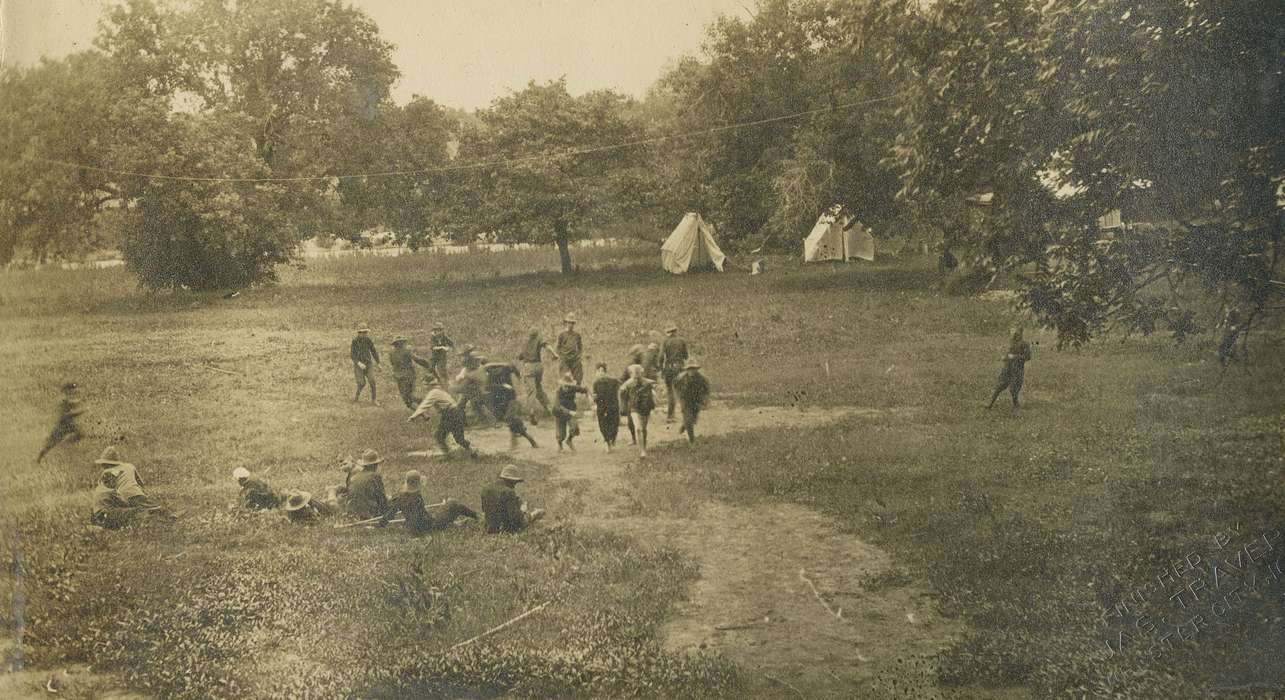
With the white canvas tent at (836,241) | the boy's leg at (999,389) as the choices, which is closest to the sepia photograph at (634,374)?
the boy's leg at (999,389)

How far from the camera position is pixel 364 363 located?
5840 millimetres

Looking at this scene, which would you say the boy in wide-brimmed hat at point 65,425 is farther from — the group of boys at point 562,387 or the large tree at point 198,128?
the group of boys at point 562,387

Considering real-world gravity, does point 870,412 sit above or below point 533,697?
above

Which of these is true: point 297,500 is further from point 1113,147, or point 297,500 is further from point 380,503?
point 1113,147

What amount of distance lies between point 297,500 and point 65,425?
5.79 ft

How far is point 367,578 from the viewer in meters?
5.43

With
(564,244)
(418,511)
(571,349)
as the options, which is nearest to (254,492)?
(418,511)

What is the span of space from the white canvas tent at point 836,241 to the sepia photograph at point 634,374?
3.71ft

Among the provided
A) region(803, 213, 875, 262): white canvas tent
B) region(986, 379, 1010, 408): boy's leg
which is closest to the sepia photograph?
region(986, 379, 1010, 408): boy's leg

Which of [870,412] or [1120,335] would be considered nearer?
[870,412]

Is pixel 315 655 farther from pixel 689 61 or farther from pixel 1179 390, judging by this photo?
pixel 1179 390

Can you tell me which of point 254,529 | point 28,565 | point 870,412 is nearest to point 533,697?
point 254,529

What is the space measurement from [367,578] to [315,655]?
1.89 feet

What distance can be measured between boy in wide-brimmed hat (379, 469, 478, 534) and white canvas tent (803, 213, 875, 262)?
4111 mm
